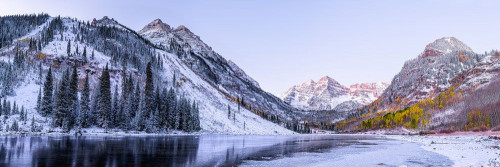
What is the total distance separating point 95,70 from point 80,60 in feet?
33.7

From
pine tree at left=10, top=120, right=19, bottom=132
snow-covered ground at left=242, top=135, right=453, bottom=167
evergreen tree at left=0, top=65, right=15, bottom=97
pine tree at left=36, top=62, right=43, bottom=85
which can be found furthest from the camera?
pine tree at left=36, top=62, right=43, bottom=85

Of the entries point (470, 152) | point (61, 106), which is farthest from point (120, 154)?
point (61, 106)

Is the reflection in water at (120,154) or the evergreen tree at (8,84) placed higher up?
the evergreen tree at (8,84)

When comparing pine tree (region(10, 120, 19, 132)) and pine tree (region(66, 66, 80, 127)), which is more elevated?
pine tree (region(66, 66, 80, 127))

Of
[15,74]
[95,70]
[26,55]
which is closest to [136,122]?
[15,74]

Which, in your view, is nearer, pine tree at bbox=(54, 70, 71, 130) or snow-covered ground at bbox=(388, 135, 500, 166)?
snow-covered ground at bbox=(388, 135, 500, 166)

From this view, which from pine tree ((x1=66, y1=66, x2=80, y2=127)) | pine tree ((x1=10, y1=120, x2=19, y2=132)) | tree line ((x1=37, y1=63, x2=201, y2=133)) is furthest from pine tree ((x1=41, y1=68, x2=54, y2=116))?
pine tree ((x1=10, y1=120, x2=19, y2=132))

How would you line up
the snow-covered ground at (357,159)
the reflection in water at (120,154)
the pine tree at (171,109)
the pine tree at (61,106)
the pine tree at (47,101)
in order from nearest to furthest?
the reflection in water at (120,154), the snow-covered ground at (357,159), the pine tree at (61,106), the pine tree at (47,101), the pine tree at (171,109)

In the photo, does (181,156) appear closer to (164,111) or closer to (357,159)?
(357,159)

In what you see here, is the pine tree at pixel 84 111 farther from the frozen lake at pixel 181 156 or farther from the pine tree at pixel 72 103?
the frozen lake at pixel 181 156

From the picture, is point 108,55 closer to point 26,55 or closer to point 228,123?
point 26,55

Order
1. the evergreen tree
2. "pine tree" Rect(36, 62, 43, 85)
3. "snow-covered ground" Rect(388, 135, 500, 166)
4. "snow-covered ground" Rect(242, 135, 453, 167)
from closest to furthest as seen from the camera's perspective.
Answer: "snow-covered ground" Rect(242, 135, 453, 167), "snow-covered ground" Rect(388, 135, 500, 166), the evergreen tree, "pine tree" Rect(36, 62, 43, 85)

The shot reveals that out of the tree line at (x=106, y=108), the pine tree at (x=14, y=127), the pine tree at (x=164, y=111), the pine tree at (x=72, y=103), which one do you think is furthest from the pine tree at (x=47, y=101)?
the pine tree at (x=164, y=111)

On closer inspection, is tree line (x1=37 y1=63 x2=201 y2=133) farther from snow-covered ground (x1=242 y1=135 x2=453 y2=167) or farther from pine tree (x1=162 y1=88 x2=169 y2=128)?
snow-covered ground (x1=242 y1=135 x2=453 y2=167)
